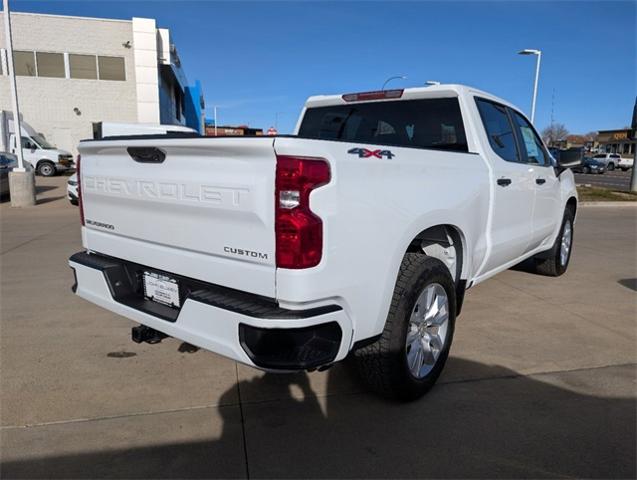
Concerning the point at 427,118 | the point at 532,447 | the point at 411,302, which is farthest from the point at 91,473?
the point at 427,118

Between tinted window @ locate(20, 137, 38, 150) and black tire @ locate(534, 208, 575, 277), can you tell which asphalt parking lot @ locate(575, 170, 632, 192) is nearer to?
black tire @ locate(534, 208, 575, 277)

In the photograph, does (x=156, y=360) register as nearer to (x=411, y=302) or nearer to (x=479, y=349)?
(x=411, y=302)

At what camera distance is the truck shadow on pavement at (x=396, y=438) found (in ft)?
7.95

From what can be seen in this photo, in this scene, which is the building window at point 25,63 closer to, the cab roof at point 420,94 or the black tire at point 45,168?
the black tire at point 45,168

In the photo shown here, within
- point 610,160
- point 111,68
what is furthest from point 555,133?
point 111,68

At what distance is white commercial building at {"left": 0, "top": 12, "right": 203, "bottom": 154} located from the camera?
98.1 feet

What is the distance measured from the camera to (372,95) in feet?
13.7

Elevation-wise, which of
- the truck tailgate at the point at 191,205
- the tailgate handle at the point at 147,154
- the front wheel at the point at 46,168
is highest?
the tailgate handle at the point at 147,154

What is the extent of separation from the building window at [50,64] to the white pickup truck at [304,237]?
1275 inches

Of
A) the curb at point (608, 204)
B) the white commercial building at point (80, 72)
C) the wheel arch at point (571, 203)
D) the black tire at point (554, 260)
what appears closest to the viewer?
the black tire at point (554, 260)

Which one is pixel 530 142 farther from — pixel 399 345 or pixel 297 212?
pixel 297 212

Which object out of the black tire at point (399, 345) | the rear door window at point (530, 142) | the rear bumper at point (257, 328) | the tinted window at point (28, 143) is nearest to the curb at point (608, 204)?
the rear door window at point (530, 142)

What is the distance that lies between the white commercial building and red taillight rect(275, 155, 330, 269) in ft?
106

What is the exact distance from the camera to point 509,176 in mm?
3994
